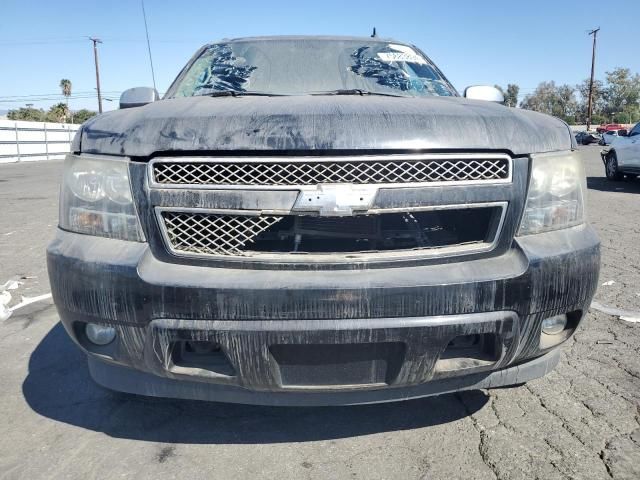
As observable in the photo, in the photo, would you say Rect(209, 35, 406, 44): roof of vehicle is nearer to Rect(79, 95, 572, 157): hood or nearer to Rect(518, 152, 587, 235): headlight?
Rect(79, 95, 572, 157): hood

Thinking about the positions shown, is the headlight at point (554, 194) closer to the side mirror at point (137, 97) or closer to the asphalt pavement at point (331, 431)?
the asphalt pavement at point (331, 431)

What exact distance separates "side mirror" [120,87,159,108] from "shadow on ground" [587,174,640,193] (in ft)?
37.1

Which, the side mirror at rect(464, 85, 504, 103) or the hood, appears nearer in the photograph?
the hood

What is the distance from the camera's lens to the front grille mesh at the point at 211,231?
1.98 m

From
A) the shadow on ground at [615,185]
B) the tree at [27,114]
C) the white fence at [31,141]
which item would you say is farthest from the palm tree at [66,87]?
the shadow on ground at [615,185]

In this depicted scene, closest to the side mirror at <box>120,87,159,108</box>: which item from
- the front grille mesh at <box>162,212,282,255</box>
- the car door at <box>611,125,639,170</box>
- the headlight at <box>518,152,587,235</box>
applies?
the front grille mesh at <box>162,212,282,255</box>

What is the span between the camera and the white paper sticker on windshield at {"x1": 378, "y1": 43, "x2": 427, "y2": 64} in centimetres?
368

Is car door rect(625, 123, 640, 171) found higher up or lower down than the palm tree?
lower down

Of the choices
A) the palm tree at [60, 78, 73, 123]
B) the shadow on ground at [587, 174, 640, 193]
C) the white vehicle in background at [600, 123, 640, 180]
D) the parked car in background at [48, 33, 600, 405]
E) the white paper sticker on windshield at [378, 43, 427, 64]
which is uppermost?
the palm tree at [60, 78, 73, 123]

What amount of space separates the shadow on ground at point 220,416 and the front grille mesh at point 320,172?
115 centimetres

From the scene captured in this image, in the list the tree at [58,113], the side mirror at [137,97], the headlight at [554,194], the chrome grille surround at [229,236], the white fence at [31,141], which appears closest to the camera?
the chrome grille surround at [229,236]

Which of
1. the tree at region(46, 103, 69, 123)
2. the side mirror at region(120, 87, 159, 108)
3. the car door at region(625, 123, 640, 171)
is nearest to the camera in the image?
the side mirror at region(120, 87, 159, 108)

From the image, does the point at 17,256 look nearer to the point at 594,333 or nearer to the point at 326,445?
the point at 326,445

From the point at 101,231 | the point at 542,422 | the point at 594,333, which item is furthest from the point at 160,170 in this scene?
the point at 594,333
